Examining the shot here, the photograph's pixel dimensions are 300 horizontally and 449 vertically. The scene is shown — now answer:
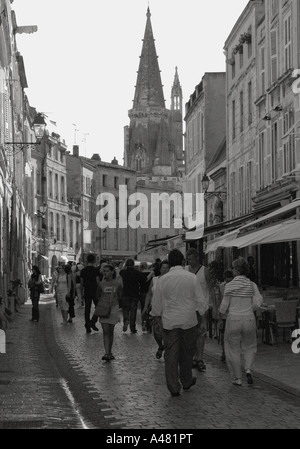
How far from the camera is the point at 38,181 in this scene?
3159 inches

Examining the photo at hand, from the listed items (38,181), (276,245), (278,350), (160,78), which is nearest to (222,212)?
(276,245)

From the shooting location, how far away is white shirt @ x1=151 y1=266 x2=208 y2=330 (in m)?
13.2

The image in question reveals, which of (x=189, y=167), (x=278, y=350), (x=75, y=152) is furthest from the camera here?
(x=75, y=152)

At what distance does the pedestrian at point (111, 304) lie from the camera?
17906 millimetres

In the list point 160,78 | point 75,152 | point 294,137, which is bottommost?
point 294,137

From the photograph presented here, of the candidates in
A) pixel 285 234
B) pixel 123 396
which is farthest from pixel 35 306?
pixel 123 396

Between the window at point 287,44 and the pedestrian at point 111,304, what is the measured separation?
13.4 m

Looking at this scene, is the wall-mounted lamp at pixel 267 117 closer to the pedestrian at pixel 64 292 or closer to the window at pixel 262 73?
the window at pixel 262 73

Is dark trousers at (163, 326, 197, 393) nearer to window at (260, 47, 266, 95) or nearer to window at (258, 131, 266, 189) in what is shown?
window at (258, 131, 266, 189)

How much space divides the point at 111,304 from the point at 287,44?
14688 millimetres

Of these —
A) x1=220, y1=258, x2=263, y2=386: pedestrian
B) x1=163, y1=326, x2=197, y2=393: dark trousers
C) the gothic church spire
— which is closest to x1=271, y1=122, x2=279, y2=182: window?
x1=220, y1=258, x2=263, y2=386: pedestrian

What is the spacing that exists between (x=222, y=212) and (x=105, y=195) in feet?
213

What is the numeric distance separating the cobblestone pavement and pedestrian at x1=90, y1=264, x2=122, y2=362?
0.32m

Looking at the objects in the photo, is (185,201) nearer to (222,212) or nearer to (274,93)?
(222,212)
